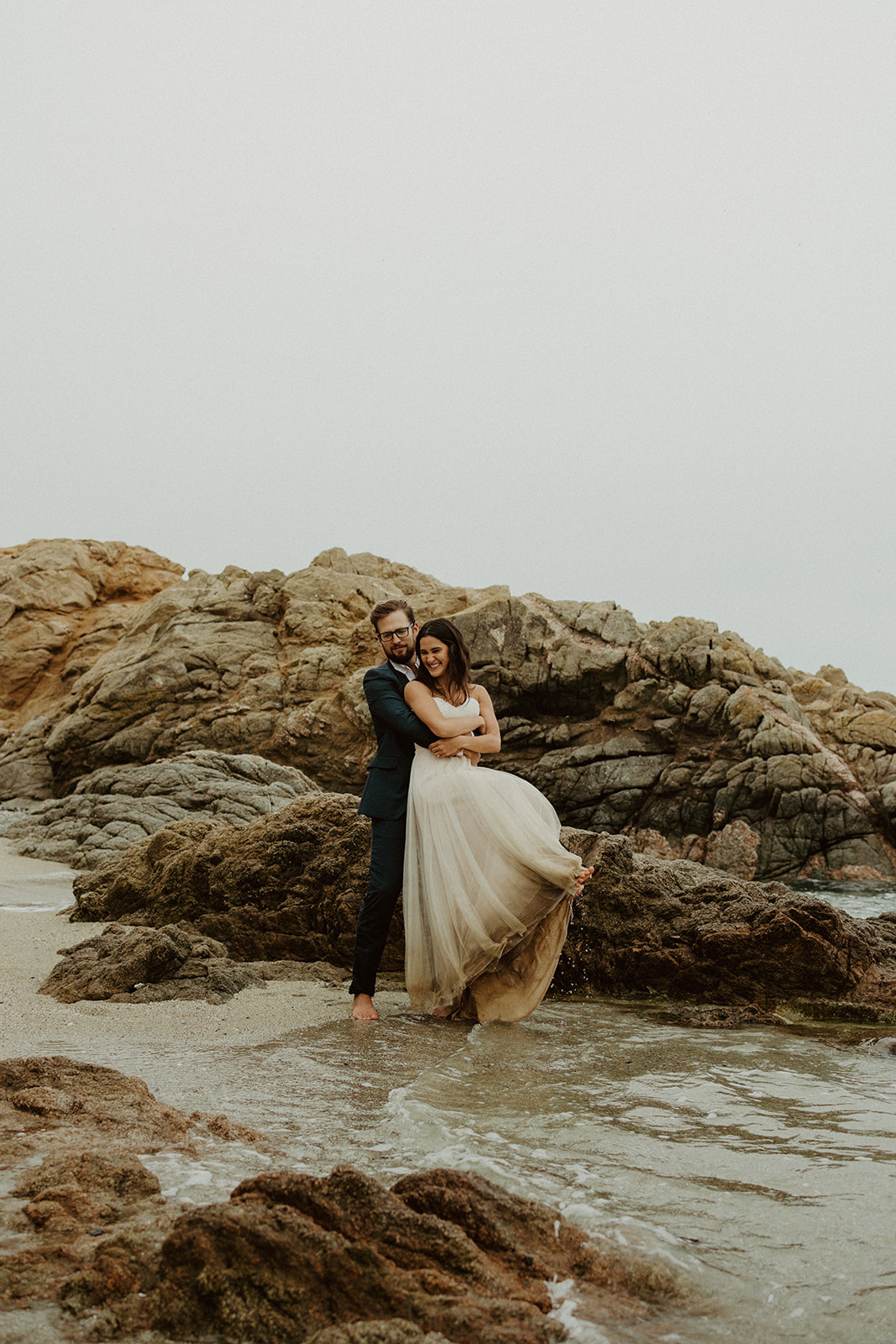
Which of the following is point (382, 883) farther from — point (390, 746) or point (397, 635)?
point (397, 635)

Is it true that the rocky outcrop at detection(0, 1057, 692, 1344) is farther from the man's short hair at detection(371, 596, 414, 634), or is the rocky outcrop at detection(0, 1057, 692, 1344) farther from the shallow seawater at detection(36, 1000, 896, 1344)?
the man's short hair at detection(371, 596, 414, 634)

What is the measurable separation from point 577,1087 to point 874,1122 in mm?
1144

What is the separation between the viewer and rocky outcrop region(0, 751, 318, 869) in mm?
14625

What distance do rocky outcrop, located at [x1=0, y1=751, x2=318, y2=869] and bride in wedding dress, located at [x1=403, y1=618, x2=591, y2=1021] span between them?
9260mm

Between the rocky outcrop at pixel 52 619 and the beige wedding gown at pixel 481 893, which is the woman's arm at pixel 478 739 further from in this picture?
the rocky outcrop at pixel 52 619

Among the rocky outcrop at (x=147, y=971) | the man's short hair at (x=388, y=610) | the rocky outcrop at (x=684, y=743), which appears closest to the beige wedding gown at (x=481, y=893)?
the man's short hair at (x=388, y=610)

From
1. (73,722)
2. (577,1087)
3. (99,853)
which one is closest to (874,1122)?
(577,1087)

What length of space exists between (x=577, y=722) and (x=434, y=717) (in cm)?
2493

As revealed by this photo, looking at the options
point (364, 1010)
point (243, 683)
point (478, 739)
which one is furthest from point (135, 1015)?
point (243, 683)

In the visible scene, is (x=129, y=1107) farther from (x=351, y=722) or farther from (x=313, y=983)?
(x=351, y=722)

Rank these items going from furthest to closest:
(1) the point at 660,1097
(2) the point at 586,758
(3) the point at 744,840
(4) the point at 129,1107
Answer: (2) the point at 586,758, (3) the point at 744,840, (1) the point at 660,1097, (4) the point at 129,1107

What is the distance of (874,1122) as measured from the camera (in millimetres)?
3594

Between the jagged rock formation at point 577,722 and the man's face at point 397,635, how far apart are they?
2071cm

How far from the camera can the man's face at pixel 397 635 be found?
19.1 ft
